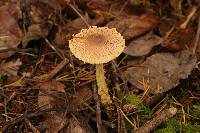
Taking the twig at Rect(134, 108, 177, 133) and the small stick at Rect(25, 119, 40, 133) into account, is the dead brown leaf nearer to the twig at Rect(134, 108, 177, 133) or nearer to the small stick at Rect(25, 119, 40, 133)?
the small stick at Rect(25, 119, 40, 133)

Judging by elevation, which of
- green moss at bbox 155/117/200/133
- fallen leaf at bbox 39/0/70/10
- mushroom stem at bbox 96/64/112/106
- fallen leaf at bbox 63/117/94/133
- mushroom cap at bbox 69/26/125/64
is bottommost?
green moss at bbox 155/117/200/133

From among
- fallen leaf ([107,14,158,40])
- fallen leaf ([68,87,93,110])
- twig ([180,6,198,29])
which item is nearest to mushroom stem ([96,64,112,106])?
fallen leaf ([68,87,93,110])

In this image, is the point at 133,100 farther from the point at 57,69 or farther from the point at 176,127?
the point at 57,69

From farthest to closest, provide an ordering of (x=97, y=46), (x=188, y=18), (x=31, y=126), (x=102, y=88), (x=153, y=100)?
(x=188, y=18)
(x=153, y=100)
(x=102, y=88)
(x=31, y=126)
(x=97, y=46)

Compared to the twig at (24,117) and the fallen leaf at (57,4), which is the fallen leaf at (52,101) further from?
the fallen leaf at (57,4)

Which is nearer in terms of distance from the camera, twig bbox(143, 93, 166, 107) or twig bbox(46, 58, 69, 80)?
twig bbox(143, 93, 166, 107)

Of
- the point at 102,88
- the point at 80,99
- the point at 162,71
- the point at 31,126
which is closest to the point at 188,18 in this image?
the point at 162,71

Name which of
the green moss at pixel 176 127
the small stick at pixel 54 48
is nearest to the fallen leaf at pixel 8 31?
the small stick at pixel 54 48
